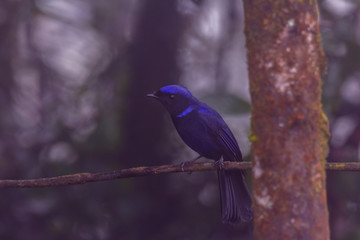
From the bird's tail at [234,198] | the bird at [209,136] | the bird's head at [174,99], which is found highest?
the bird's head at [174,99]

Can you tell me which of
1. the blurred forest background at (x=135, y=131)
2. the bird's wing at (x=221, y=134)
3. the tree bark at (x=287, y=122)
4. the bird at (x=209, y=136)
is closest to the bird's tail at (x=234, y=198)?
the bird at (x=209, y=136)

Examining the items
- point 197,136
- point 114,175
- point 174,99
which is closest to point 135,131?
point 174,99

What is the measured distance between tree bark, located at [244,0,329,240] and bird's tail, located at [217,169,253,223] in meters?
1.40

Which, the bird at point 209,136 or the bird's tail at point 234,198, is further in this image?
the bird at point 209,136

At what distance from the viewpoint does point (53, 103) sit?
601 cm

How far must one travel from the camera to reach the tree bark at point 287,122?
1.89 m

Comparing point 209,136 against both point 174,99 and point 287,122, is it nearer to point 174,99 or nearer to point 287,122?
point 174,99

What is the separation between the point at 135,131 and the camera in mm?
5301

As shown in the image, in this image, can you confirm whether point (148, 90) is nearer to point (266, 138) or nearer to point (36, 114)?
point (36, 114)

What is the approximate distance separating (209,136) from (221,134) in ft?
0.25

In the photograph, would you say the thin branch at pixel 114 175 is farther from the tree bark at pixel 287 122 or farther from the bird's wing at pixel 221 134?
the bird's wing at pixel 221 134

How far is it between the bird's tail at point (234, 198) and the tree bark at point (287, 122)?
1402mm

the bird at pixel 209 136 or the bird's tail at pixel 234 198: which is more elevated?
the bird at pixel 209 136

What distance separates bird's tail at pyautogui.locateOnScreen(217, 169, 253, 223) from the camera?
3359 mm
